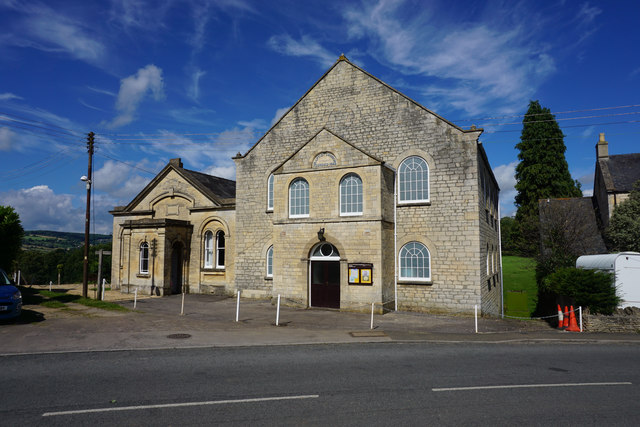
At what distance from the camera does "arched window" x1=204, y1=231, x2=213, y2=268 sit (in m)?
25.3

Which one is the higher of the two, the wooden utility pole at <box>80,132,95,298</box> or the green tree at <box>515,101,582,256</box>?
the green tree at <box>515,101,582,256</box>

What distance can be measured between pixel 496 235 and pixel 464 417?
21.4 meters

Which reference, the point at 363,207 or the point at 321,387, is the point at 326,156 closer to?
the point at 363,207

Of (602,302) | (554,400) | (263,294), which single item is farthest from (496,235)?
(554,400)

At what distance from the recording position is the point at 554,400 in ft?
22.4

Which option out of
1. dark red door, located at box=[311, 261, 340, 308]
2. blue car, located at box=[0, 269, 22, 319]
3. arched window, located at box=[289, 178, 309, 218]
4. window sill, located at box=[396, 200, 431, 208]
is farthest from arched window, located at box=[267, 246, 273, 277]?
blue car, located at box=[0, 269, 22, 319]

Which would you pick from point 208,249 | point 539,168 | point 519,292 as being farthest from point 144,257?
point 539,168

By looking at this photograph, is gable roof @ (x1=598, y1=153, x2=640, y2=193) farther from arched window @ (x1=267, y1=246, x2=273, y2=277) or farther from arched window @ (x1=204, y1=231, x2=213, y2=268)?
arched window @ (x1=204, y1=231, x2=213, y2=268)

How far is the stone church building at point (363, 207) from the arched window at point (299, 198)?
2.0 inches

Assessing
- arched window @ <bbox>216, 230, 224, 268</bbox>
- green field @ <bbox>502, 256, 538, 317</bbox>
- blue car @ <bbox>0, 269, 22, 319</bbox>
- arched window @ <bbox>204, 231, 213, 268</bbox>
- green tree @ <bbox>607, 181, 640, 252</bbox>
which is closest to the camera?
blue car @ <bbox>0, 269, 22, 319</bbox>

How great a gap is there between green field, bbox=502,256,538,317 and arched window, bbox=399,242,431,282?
12.3 metres

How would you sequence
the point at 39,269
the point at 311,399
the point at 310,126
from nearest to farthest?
1. the point at 311,399
2. the point at 310,126
3. the point at 39,269

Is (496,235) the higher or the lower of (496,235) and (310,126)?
the lower

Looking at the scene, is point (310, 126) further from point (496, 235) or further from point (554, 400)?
point (554, 400)
